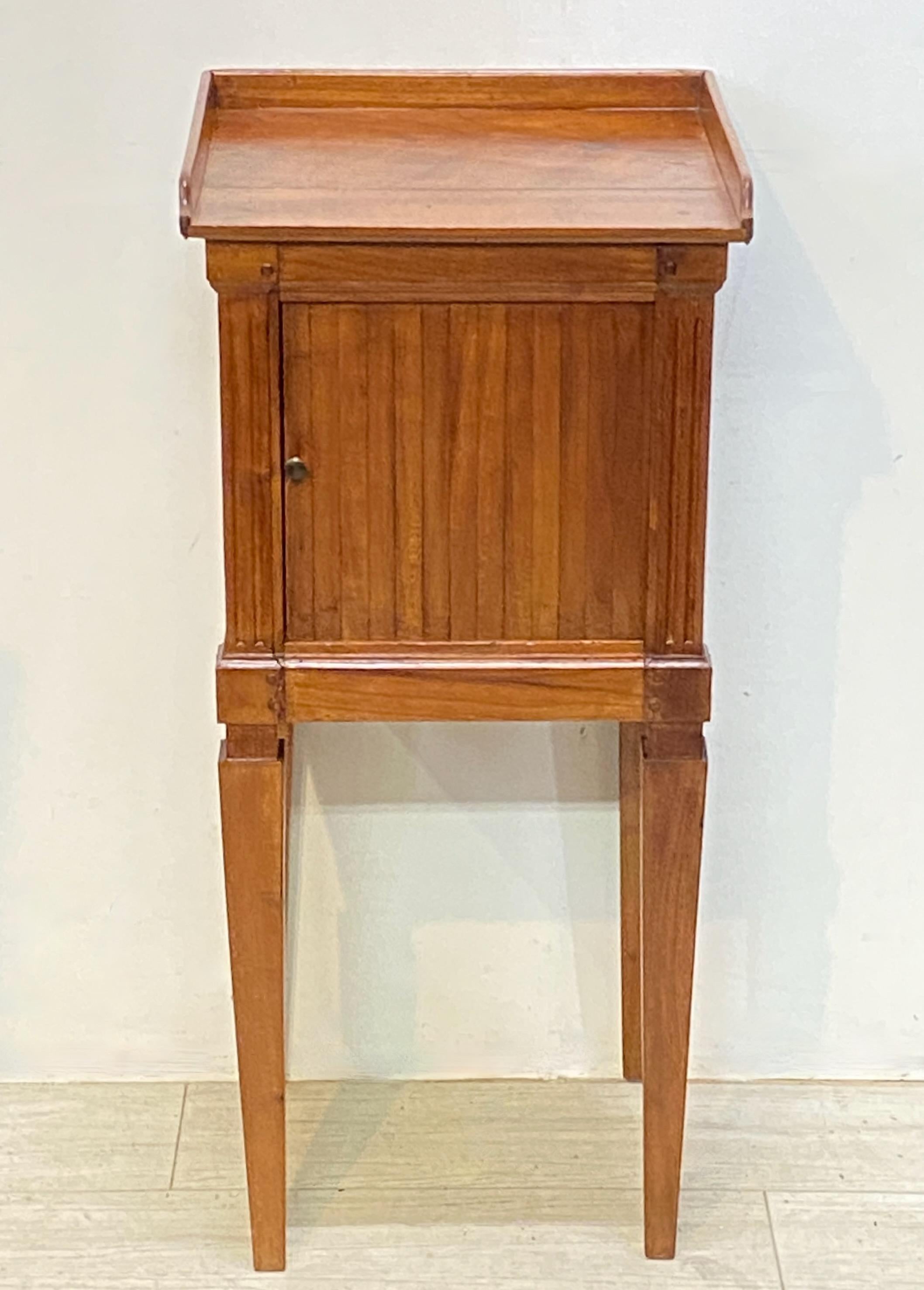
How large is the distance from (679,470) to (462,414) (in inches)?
5.7

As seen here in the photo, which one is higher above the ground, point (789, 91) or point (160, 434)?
point (789, 91)

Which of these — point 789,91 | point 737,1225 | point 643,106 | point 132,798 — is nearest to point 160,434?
point 132,798

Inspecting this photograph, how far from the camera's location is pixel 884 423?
51.4 inches

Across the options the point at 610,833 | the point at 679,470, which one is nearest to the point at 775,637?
the point at 610,833

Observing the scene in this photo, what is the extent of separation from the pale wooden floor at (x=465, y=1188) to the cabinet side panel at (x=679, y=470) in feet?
1.71

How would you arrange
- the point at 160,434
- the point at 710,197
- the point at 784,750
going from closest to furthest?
the point at 710,197, the point at 160,434, the point at 784,750

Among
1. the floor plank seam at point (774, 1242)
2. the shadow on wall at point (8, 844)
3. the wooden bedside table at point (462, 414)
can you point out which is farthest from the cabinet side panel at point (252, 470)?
the floor plank seam at point (774, 1242)

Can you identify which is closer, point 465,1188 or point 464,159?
point 464,159

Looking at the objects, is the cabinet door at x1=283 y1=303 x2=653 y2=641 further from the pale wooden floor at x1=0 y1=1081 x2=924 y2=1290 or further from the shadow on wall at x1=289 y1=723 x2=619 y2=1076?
the pale wooden floor at x1=0 y1=1081 x2=924 y2=1290

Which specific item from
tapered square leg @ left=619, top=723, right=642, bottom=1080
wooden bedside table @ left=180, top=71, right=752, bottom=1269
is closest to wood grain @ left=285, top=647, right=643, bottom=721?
wooden bedside table @ left=180, top=71, right=752, bottom=1269

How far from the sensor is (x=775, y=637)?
1359 mm

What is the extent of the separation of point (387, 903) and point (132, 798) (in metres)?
0.24

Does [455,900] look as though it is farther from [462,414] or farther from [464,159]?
[464,159]

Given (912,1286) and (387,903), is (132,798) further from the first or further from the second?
(912,1286)
